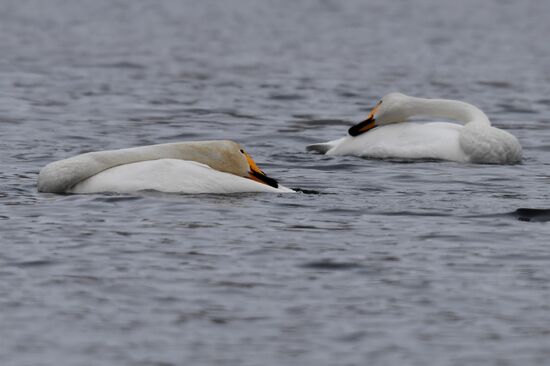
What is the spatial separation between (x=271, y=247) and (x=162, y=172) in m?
2.30

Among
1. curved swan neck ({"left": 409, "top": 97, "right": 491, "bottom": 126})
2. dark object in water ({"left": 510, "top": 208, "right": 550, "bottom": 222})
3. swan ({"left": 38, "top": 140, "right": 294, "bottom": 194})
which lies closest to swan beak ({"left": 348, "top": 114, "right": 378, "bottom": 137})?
curved swan neck ({"left": 409, "top": 97, "right": 491, "bottom": 126})

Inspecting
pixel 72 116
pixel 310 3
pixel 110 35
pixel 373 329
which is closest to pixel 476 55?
pixel 110 35

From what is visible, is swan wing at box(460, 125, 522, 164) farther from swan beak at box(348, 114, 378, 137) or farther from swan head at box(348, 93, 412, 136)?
swan beak at box(348, 114, 378, 137)

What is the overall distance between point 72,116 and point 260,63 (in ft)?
30.6

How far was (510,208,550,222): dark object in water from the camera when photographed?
12.1 meters

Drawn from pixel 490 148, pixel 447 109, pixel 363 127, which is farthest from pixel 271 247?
pixel 447 109

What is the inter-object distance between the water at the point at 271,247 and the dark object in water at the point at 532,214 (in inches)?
1.3

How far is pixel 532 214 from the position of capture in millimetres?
12281

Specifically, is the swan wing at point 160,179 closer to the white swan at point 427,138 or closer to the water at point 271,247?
the water at point 271,247

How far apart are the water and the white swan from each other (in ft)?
0.90

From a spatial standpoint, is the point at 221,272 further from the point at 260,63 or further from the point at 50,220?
the point at 260,63

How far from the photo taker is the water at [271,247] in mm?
8391

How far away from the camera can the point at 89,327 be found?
8.61 meters

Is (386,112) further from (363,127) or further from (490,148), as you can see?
(490,148)
